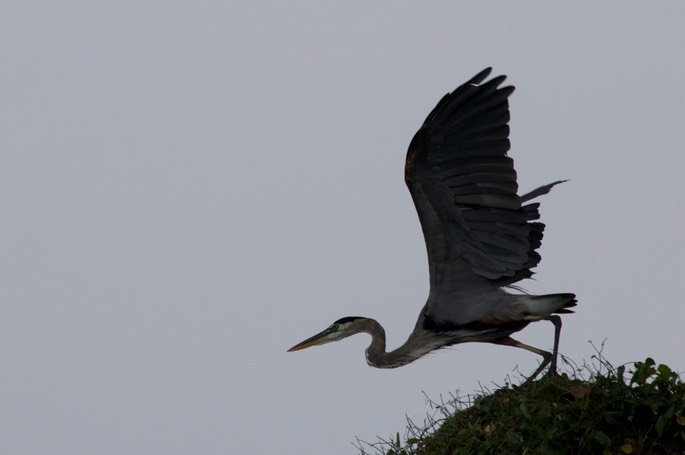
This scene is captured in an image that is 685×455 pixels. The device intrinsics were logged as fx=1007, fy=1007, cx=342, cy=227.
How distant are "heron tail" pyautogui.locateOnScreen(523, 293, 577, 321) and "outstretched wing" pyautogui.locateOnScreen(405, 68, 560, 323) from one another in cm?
29

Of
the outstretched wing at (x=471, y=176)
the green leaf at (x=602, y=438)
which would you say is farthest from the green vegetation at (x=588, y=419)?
the outstretched wing at (x=471, y=176)

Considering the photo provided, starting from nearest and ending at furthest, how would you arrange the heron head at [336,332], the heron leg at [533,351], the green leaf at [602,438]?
the green leaf at [602,438] < the heron leg at [533,351] < the heron head at [336,332]

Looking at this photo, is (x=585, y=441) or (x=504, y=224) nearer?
(x=585, y=441)

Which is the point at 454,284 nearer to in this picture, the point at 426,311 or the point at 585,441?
the point at 426,311

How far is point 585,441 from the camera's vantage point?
532cm

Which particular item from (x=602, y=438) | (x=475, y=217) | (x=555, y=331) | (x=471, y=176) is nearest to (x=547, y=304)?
(x=555, y=331)

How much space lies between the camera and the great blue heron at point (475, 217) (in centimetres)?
700

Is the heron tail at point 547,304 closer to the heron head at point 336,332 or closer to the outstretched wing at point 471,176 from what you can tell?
the outstretched wing at point 471,176

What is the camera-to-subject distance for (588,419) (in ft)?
17.8

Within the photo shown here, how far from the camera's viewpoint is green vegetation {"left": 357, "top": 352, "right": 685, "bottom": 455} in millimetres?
5328

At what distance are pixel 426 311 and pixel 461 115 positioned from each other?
5.45 ft

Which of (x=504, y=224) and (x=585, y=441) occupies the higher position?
(x=504, y=224)

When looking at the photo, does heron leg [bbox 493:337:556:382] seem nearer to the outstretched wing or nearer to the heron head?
the outstretched wing

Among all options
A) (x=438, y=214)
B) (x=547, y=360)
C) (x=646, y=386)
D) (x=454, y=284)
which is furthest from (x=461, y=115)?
(x=646, y=386)
